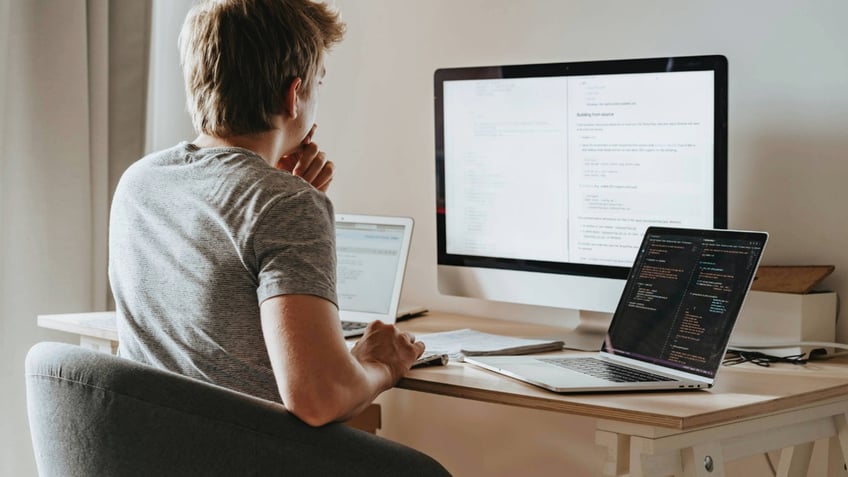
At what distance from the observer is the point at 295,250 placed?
118cm

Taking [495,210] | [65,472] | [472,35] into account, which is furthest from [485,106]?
[65,472]

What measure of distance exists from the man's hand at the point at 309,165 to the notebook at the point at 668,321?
46cm

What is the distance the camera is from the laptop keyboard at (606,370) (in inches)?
55.4

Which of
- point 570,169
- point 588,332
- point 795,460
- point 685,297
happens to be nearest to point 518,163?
point 570,169

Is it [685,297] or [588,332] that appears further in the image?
[588,332]

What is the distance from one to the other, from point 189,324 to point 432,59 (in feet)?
3.95

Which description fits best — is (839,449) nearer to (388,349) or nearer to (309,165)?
(388,349)

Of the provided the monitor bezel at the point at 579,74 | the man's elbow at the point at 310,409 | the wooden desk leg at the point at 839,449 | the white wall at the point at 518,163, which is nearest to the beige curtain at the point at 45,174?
the white wall at the point at 518,163

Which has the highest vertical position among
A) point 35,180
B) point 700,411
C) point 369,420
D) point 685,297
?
point 35,180

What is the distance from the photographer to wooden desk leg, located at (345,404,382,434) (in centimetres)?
230

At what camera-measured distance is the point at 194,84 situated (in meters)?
1.40

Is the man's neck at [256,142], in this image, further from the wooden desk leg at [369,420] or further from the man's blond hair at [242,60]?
the wooden desk leg at [369,420]

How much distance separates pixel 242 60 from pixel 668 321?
719 millimetres

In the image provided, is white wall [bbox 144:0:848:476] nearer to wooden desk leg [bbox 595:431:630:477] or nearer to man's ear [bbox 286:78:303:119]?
wooden desk leg [bbox 595:431:630:477]
